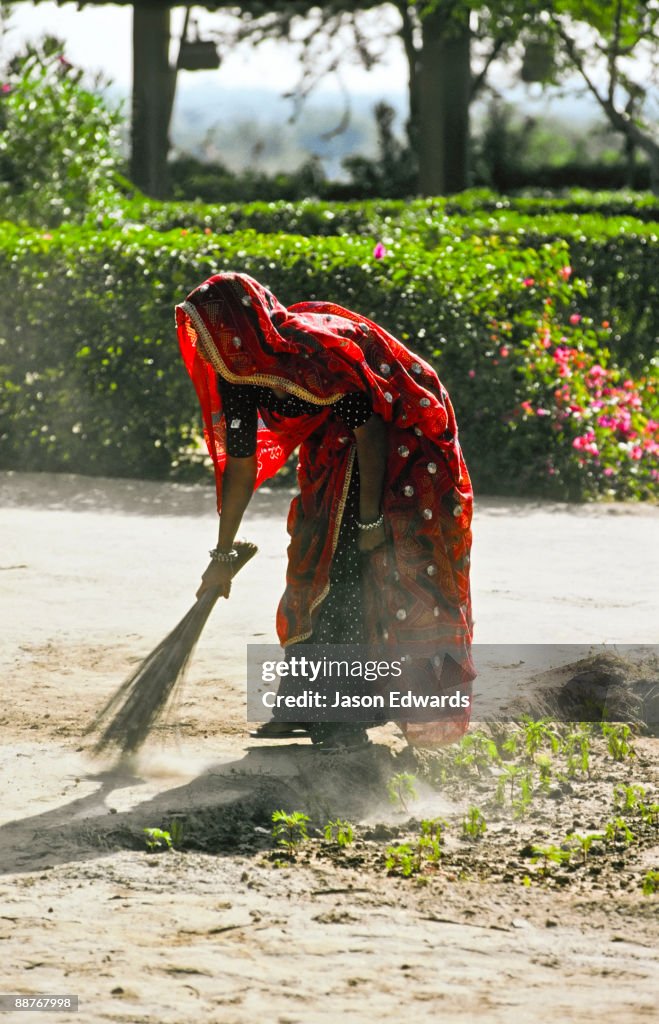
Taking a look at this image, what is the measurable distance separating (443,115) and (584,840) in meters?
17.8

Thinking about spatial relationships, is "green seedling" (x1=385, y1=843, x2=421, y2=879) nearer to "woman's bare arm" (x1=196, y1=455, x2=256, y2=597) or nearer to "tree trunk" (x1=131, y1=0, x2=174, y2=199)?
"woman's bare arm" (x1=196, y1=455, x2=256, y2=597)

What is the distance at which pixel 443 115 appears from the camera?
20.2 meters

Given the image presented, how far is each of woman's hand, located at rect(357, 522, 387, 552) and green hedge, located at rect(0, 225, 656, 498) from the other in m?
4.47

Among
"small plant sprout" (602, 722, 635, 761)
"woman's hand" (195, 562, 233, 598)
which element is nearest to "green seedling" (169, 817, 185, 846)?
"woman's hand" (195, 562, 233, 598)

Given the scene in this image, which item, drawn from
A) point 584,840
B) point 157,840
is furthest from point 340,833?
point 584,840

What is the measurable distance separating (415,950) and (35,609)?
325 cm

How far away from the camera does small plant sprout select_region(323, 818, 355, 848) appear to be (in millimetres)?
3628

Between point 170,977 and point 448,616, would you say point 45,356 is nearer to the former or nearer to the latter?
point 448,616

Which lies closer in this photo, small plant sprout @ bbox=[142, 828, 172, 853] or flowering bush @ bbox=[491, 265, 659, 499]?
small plant sprout @ bbox=[142, 828, 172, 853]

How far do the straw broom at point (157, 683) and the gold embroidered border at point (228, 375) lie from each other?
0.50 metres

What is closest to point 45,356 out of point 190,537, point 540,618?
point 190,537

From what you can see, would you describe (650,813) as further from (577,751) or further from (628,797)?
(577,751)

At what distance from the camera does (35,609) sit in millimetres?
5891

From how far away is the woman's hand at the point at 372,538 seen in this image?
416 centimetres
